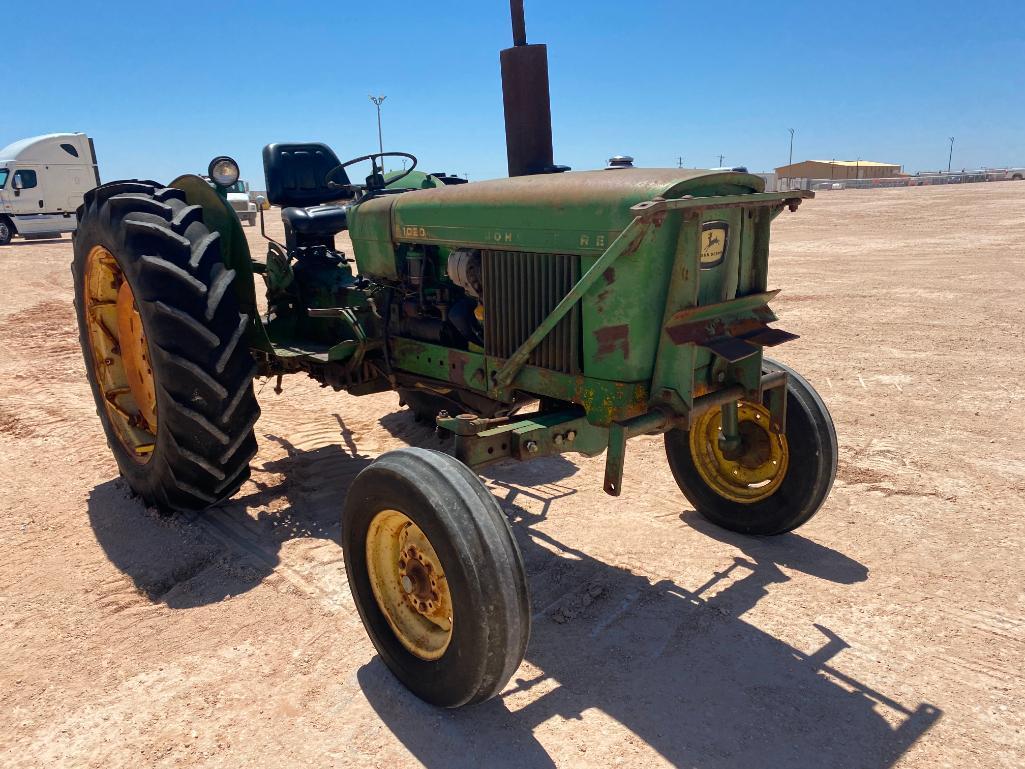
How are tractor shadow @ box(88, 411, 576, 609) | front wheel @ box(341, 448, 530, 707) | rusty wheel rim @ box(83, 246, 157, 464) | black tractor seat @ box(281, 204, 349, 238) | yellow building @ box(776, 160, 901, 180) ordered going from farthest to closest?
yellow building @ box(776, 160, 901, 180)
black tractor seat @ box(281, 204, 349, 238)
rusty wheel rim @ box(83, 246, 157, 464)
tractor shadow @ box(88, 411, 576, 609)
front wheel @ box(341, 448, 530, 707)

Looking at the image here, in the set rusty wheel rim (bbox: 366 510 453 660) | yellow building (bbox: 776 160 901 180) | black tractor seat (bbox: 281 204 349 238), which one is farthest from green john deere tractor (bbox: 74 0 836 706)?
yellow building (bbox: 776 160 901 180)

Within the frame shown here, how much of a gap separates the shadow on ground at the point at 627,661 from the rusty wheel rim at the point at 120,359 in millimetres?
494

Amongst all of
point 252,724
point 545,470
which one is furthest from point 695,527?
point 252,724

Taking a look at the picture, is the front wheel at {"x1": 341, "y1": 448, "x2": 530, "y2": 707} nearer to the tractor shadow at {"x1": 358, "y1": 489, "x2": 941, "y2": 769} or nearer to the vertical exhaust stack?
the tractor shadow at {"x1": 358, "y1": 489, "x2": 941, "y2": 769}

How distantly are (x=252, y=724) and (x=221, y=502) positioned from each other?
1889mm

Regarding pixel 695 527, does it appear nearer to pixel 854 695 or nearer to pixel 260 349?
pixel 854 695

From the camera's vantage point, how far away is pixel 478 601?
2391 millimetres

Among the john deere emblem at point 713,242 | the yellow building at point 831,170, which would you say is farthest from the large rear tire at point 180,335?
the yellow building at point 831,170

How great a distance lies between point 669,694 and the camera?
276 centimetres

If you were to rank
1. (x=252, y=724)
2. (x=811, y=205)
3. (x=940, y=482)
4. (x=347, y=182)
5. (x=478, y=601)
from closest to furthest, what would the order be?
(x=478, y=601) → (x=252, y=724) → (x=940, y=482) → (x=347, y=182) → (x=811, y=205)

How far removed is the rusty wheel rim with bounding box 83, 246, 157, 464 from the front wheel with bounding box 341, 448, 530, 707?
2.19 m

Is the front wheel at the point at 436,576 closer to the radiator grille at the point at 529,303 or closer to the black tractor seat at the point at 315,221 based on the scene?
the radiator grille at the point at 529,303

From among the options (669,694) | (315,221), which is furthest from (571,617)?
(315,221)

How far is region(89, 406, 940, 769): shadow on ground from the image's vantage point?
98.8 inches
